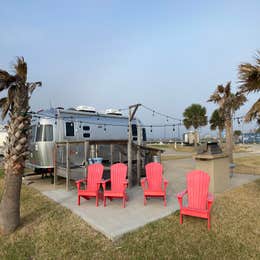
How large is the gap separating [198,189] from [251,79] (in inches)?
128

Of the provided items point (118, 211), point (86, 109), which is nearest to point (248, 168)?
point (86, 109)

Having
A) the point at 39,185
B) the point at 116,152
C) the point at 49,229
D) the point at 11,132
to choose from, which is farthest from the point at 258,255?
the point at 116,152

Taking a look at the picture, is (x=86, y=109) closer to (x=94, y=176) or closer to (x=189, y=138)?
(x=94, y=176)

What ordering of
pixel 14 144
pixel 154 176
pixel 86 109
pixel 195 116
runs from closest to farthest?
1. pixel 14 144
2. pixel 154 176
3. pixel 86 109
4. pixel 195 116

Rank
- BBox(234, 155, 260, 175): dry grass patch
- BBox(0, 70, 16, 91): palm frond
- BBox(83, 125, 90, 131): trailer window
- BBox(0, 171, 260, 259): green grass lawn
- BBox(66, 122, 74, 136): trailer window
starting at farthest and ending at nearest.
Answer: BBox(234, 155, 260, 175): dry grass patch → BBox(83, 125, 90, 131): trailer window → BBox(66, 122, 74, 136): trailer window → BBox(0, 70, 16, 91): palm frond → BBox(0, 171, 260, 259): green grass lawn

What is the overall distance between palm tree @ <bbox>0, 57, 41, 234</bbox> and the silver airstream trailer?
418 centimetres

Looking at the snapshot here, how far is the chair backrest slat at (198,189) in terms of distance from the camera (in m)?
4.05

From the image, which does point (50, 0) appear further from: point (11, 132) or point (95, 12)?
point (11, 132)

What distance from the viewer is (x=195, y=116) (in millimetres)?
28859

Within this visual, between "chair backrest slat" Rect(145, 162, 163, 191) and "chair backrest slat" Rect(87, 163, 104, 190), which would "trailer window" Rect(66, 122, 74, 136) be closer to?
"chair backrest slat" Rect(87, 163, 104, 190)

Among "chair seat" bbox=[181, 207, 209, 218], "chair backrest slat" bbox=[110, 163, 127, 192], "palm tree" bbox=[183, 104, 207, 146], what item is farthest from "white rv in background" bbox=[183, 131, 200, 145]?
"chair seat" bbox=[181, 207, 209, 218]

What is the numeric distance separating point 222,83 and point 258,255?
29.1 ft

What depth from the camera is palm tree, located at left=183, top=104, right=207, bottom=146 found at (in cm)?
2864

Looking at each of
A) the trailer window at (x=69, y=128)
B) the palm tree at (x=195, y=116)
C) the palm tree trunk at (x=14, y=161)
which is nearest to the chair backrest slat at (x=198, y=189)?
the palm tree trunk at (x=14, y=161)
